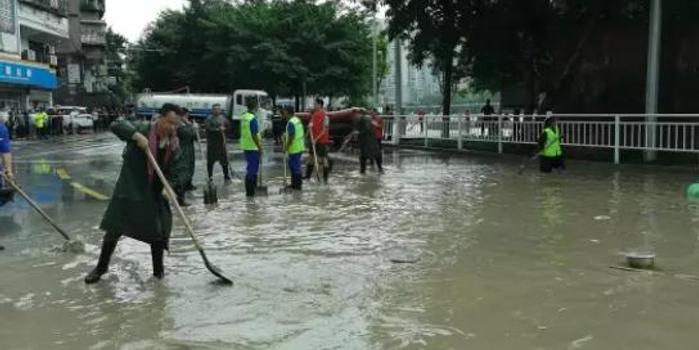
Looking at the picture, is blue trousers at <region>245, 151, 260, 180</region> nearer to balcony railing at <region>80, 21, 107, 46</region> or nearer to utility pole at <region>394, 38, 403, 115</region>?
utility pole at <region>394, 38, 403, 115</region>

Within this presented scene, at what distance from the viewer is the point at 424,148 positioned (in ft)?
86.1

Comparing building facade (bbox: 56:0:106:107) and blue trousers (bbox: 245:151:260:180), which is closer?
blue trousers (bbox: 245:151:260:180)

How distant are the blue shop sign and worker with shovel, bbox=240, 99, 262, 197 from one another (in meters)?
28.7

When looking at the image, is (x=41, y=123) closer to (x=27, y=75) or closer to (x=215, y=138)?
(x=27, y=75)

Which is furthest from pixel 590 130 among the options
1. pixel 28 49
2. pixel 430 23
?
pixel 28 49

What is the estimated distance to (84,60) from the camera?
73.5 m

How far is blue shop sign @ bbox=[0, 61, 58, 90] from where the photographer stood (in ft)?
124

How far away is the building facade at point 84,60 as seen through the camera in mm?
66500

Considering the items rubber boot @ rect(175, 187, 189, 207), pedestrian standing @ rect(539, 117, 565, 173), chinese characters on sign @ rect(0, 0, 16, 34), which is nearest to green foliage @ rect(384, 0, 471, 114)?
pedestrian standing @ rect(539, 117, 565, 173)

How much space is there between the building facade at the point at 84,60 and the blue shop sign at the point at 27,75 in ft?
63.4

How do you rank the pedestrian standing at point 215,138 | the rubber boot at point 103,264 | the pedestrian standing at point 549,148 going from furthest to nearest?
the pedestrian standing at point 549,148
the pedestrian standing at point 215,138
the rubber boot at point 103,264

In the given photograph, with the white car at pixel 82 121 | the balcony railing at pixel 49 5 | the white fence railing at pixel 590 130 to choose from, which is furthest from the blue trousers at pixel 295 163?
the balcony railing at pixel 49 5

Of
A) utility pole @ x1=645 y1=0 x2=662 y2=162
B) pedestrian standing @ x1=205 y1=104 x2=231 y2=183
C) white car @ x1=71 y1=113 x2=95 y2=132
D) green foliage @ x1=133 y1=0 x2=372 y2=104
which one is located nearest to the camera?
pedestrian standing @ x1=205 y1=104 x2=231 y2=183

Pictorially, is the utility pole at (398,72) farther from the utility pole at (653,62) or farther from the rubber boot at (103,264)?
the rubber boot at (103,264)
